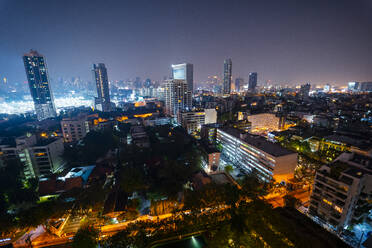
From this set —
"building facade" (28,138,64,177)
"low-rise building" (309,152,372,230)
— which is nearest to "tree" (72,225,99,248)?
"building facade" (28,138,64,177)

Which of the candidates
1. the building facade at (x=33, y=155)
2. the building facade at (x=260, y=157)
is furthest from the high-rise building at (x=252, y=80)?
the building facade at (x=33, y=155)

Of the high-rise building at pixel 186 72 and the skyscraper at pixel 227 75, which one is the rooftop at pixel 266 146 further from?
the skyscraper at pixel 227 75

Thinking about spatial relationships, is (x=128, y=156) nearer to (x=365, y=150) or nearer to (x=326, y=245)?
(x=326, y=245)

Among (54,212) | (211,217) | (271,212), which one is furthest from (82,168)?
(271,212)

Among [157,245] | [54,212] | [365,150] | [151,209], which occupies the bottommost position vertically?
[157,245]

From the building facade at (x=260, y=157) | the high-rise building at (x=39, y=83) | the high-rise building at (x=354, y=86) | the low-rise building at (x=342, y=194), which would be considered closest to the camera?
the low-rise building at (x=342, y=194)
